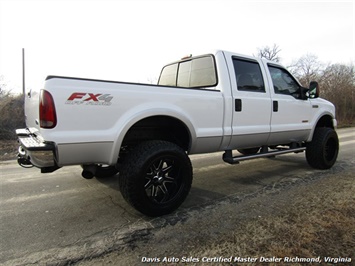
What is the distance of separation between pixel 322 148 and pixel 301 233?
10.3 ft

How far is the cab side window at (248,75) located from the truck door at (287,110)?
1.04ft

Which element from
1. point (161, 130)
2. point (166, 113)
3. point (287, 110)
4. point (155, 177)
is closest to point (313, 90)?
point (287, 110)

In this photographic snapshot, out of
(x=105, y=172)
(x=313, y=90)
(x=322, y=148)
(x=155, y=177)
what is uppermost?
(x=313, y=90)

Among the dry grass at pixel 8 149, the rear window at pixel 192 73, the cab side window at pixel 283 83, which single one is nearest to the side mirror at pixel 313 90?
the cab side window at pixel 283 83

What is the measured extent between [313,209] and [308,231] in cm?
70

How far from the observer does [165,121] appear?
347cm

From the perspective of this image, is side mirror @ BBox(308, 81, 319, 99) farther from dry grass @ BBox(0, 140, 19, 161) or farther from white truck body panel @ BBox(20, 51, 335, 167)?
dry grass @ BBox(0, 140, 19, 161)

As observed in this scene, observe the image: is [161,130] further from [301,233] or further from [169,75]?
[301,233]

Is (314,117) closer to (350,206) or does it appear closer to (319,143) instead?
(319,143)

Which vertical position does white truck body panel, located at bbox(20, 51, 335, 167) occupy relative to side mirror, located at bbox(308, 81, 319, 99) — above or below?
below

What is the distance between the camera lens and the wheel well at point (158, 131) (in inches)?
131

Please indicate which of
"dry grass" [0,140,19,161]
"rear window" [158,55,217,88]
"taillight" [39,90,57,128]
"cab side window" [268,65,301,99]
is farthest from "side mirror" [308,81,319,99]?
"dry grass" [0,140,19,161]

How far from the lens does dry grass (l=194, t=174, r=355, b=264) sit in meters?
2.31

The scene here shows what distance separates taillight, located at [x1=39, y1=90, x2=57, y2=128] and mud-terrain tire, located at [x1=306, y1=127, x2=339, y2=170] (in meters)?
4.90
